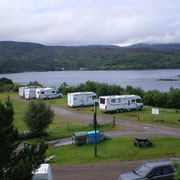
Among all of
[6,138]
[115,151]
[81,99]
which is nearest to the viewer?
[6,138]

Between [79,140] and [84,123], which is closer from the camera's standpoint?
[79,140]

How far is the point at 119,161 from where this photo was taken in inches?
522

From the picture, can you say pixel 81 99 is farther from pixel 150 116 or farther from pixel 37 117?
pixel 37 117

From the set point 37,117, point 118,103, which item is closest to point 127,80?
point 118,103

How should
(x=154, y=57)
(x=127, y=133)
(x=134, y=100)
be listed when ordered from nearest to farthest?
(x=127, y=133)
(x=134, y=100)
(x=154, y=57)

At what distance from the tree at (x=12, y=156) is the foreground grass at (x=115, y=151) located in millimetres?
6149

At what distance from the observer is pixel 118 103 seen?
29766mm

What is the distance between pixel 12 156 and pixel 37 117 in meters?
12.0

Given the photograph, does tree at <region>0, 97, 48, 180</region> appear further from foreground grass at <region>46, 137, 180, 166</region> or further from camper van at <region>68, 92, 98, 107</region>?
camper van at <region>68, 92, 98, 107</region>

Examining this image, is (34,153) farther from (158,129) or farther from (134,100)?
(134,100)

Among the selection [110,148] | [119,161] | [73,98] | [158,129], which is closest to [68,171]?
[119,161]

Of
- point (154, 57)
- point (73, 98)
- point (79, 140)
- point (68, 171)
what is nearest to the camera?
point (68, 171)

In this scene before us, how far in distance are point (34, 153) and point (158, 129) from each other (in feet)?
51.0

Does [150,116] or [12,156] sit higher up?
[12,156]
